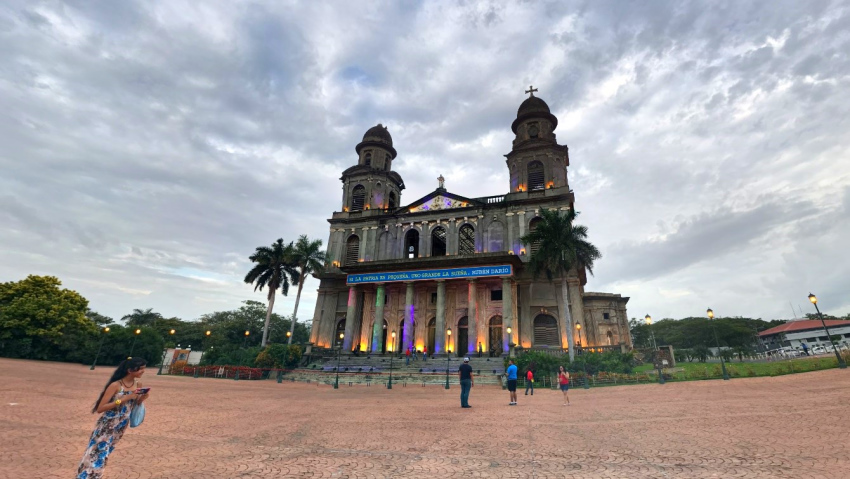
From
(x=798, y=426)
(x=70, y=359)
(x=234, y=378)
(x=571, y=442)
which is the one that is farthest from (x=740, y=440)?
(x=70, y=359)

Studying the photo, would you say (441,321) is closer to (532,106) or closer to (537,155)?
(537,155)

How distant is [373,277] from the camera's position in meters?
35.7

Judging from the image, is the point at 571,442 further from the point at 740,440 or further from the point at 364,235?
the point at 364,235

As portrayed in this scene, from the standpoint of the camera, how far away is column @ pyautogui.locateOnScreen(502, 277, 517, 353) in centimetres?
3080

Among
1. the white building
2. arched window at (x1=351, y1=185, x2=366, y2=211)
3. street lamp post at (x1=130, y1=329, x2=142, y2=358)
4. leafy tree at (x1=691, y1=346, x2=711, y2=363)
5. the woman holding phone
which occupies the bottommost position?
the woman holding phone

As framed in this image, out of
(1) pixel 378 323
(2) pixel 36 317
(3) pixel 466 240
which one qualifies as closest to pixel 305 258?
(1) pixel 378 323

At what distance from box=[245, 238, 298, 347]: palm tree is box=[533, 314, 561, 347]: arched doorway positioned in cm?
2370

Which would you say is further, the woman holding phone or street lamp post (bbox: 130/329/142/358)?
street lamp post (bbox: 130/329/142/358)

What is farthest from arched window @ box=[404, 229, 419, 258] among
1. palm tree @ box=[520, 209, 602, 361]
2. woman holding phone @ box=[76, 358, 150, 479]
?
woman holding phone @ box=[76, 358, 150, 479]

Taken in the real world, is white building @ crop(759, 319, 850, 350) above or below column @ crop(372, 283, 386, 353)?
above

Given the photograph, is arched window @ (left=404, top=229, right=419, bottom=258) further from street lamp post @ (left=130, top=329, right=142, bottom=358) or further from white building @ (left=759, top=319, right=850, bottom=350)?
white building @ (left=759, top=319, right=850, bottom=350)

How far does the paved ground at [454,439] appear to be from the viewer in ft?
18.4

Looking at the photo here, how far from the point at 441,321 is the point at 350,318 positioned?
28.8ft

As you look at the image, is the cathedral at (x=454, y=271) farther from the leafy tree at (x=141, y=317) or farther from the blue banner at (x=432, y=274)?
the leafy tree at (x=141, y=317)
